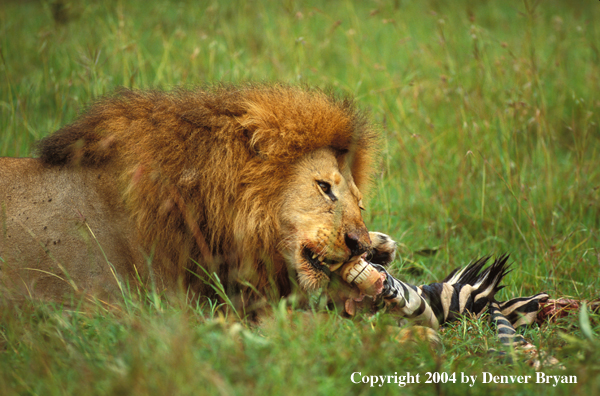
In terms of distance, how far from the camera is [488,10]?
9789 mm

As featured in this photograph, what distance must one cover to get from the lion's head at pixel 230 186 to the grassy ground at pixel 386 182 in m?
0.29

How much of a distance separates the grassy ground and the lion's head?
0.29 meters

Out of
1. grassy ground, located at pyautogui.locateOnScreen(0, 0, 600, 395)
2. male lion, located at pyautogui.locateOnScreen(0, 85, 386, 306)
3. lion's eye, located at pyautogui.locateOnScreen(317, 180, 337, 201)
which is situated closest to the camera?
grassy ground, located at pyautogui.locateOnScreen(0, 0, 600, 395)

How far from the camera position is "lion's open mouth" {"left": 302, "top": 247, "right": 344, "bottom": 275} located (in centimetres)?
260

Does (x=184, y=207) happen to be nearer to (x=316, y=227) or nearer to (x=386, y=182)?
(x=316, y=227)

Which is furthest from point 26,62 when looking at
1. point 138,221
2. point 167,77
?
point 138,221

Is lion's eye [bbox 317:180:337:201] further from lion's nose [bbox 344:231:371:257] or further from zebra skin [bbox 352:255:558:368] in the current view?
zebra skin [bbox 352:255:558:368]

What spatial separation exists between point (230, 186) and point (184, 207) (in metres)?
0.24

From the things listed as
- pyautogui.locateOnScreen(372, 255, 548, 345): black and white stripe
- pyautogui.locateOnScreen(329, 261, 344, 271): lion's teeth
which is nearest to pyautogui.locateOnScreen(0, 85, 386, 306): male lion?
pyautogui.locateOnScreen(329, 261, 344, 271): lion's teeth

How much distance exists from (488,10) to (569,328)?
27.6 ft

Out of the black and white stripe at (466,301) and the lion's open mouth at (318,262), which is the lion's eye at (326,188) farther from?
the black and white stripe at (466,301)

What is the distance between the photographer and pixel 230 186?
8.54ft

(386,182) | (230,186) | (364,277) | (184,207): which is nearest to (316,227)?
(364,277)

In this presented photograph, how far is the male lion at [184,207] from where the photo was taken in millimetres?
2568
